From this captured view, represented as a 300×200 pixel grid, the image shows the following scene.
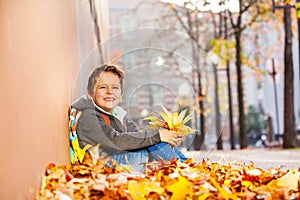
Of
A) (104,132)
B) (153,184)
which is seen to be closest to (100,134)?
(104,132)

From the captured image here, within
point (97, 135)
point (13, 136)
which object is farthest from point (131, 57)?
point (13, 136)

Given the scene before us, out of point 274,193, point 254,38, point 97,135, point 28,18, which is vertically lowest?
point 274,193

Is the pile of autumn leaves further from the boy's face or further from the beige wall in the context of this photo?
the boy's face

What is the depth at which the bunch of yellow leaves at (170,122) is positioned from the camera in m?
1.64

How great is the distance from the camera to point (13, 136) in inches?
43.4

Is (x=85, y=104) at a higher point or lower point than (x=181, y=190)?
higher

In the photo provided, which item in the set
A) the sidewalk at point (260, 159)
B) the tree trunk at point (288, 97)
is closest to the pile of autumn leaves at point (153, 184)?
the sidewalk at point (260, 159)

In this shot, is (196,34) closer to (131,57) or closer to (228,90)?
(228,90)

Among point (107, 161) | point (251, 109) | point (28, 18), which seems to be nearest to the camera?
point (28, 18)

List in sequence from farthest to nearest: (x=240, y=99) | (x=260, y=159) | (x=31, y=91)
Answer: (x=240, y=99), (x=260, y=159), (x=31, y=91)

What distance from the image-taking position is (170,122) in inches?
65.0

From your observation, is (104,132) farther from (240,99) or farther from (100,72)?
(240,99)

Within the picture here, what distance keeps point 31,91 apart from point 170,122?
0.53 metres

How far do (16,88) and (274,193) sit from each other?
0.55m
